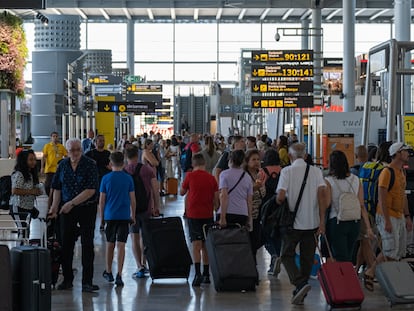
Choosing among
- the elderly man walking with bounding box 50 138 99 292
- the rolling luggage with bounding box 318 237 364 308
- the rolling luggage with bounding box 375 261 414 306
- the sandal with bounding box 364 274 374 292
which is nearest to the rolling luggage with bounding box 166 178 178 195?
the elderly man walking with bounding box 50 138 99 292

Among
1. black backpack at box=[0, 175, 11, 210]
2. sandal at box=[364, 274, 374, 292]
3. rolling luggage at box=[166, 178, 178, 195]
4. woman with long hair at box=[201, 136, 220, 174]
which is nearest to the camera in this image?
sandal at box=[364, 274, 374, 292]

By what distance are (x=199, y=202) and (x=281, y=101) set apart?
16.4 metres

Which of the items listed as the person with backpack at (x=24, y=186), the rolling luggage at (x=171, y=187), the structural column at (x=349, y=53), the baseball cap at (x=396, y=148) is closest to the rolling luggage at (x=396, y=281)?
the baseball cap at (x=396, y=148)

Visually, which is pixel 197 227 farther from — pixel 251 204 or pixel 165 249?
pixel 251 204

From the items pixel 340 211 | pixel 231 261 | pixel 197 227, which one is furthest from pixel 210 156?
pixel 340 211

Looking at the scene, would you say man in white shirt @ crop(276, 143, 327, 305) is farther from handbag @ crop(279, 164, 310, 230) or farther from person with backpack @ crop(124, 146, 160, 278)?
person with backpack @ crop(124, 146, 160, 278)

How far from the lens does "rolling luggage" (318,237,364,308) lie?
26.1 ft

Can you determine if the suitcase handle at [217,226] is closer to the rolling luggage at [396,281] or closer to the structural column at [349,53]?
the rolling luggage at [396,281]

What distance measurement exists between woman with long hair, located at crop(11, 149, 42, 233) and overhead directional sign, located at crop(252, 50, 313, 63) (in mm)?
16274

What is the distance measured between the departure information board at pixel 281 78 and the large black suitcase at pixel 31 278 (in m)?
18.8

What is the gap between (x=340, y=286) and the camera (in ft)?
26.3

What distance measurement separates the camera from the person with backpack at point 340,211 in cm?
848

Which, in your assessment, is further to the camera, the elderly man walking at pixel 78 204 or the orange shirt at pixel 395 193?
the elderly man walking at pixel 78 204

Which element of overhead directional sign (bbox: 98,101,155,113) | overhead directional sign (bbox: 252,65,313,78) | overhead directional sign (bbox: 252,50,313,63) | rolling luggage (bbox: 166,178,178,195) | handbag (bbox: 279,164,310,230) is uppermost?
overhead directional sign (bbox: 252,50,313,63)
